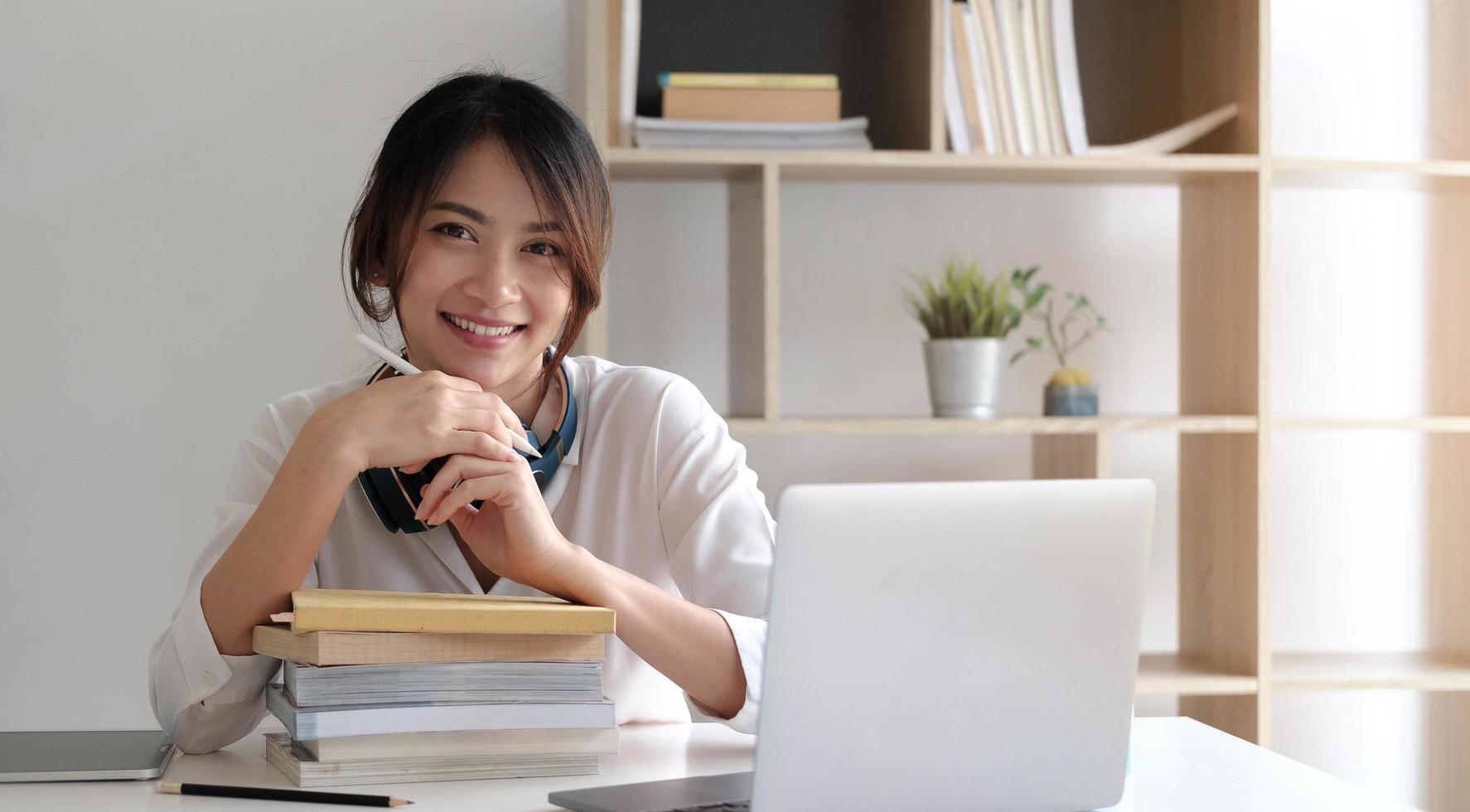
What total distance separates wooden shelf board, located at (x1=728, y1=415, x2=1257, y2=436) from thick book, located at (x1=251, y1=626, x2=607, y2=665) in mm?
1140

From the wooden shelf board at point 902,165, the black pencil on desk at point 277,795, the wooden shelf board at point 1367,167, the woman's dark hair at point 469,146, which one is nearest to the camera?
the black pencil on desk at point 277,795

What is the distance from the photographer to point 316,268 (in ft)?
7.75

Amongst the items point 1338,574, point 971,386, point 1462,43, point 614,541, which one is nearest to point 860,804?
point 614,541

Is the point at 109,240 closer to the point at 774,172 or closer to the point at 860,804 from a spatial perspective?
the point at 774,172

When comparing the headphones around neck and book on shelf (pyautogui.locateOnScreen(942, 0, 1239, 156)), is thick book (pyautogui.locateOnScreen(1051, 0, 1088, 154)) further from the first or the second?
the headphones around neck

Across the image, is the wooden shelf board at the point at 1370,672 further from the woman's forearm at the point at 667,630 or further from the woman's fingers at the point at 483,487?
the woman's fingers at the point at 483,487

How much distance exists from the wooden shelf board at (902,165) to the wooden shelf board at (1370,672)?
34.6 inches

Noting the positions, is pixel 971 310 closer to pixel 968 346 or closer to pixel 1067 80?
pixel 968 346

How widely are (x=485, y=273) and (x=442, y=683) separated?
0.55 metres

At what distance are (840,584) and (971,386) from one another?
148 cm

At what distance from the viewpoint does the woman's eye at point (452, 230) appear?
4.57ft

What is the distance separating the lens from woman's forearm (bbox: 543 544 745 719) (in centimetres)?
116

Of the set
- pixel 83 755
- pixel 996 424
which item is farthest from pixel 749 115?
pixel 83 755

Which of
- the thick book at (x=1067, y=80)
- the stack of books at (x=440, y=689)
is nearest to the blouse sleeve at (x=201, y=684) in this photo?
the stack of books at (x=440, y=689)
